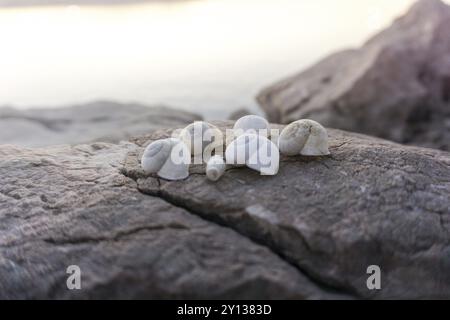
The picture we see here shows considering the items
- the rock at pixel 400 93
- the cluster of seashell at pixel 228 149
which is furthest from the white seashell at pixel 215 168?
the rock at pixel 400 93

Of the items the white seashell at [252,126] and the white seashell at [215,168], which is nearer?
the white seashell at [215,168]

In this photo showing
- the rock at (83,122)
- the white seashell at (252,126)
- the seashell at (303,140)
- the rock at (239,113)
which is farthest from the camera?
the rock at (239,113)

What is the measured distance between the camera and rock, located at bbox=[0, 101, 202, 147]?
5106mm

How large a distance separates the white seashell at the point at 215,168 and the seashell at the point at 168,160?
0.10 m

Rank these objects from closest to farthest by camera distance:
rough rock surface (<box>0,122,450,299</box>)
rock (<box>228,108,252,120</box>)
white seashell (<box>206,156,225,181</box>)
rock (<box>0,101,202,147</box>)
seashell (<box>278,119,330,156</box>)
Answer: rough rock surface (<box>0,122,450,299</box>) → white seashell (<box>206,156,225,181</box>) → seashell (<box>278,119,330,156</box>) → rock (<box>0,101,202,147</box>) → rock (<box>228,108,252,120</box>)

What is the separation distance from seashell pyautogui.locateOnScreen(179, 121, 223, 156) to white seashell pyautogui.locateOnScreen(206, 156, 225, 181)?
0.16m

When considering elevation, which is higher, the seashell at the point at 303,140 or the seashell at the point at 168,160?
the seashell at the point at 303,140

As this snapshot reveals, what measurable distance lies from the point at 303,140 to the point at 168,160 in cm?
52

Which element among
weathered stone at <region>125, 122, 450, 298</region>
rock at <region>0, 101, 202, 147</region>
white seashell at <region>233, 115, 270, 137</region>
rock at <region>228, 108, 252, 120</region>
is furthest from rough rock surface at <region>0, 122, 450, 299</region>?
rock at <region>228, 108, 252, 120</region>

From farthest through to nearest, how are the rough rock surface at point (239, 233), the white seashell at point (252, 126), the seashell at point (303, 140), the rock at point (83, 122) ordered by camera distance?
1. the rock at point (83, 122)
2. the white seashell at point (252, 126)
3. the seashell at point (303, 140)
4. the rough rock surface at point (239, 233)

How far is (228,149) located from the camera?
2.01 m

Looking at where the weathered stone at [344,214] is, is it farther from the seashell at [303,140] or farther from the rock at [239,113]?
the rock at [239,113]

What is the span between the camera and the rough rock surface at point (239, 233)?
5.46 ft

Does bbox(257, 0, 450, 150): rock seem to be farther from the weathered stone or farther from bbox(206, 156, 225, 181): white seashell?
bbox(206, 156, 225, 181): white seashell
